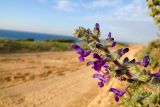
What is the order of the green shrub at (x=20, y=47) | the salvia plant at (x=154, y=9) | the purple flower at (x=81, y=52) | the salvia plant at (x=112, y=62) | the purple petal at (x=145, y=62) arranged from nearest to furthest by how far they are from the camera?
1. the salvia plant at (x=112, y=62)
2. the purple flower at (x=81, y=52)
3. the purple petal at (x=145, y=62)
4. the salvia plant at (x=154, y=9)
5. the green shrub at (x=20, y=47)

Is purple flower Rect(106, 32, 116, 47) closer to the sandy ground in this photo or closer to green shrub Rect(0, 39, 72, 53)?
the sandy ground

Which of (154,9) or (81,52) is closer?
(81,52)

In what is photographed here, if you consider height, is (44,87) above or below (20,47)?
above

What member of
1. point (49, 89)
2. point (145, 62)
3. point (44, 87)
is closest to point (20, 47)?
point (44, 87)

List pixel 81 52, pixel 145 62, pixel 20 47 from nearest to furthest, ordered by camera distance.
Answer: pixel 81 52 < pixel 145 62 < pixel 20 47

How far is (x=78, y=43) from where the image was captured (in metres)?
4.63

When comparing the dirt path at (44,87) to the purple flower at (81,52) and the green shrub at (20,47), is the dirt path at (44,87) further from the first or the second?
the green shrub at (20,47)

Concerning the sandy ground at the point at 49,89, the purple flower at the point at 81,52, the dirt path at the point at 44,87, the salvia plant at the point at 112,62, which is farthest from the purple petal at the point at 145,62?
the dirt path at the point at 44,87

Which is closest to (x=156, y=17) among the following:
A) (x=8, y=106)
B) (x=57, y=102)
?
(x=57, y=102)

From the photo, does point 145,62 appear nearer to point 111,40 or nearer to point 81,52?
point 111,40

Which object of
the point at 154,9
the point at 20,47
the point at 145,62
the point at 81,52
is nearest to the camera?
the point at 81,52

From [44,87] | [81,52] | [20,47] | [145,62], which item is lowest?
[20,47]

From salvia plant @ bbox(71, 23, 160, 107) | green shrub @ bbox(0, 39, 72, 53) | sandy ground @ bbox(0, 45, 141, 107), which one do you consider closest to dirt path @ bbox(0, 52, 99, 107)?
sandy ground @ bbox(0, 45, 141, 107)

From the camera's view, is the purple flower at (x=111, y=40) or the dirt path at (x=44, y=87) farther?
the dirt path at (x=44, y=87)
